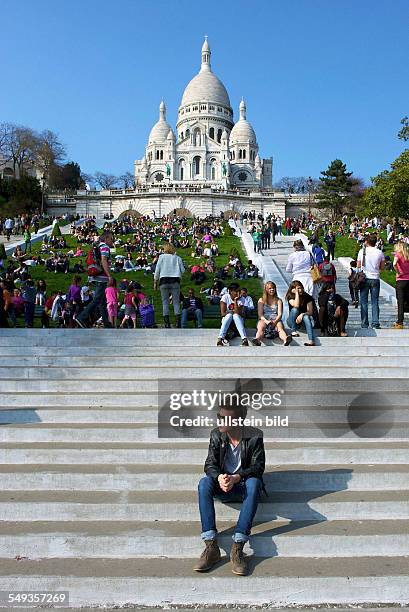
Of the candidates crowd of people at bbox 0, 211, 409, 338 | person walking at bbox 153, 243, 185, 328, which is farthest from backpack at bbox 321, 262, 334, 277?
person walking at bbox 153, 243, 185, 328

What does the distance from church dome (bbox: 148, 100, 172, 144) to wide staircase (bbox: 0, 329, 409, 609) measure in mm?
105074

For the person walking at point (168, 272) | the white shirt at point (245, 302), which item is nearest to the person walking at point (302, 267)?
the white shirt at point (245, 302)

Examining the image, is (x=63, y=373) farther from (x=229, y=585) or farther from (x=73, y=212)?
(x=73, y=212)

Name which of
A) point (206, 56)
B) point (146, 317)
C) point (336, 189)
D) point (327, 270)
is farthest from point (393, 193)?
point (206, 56)

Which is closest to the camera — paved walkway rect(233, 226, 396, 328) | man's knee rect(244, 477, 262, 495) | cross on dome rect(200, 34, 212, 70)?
man's knee rect(244, 477, 262, 495)

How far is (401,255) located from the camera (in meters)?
8.78

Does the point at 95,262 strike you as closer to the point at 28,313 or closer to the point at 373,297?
the point at 28,313

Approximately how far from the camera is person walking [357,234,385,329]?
9.08 metres

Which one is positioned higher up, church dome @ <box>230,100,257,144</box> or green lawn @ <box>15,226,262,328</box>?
church dome @ <box>230,100,257,144</box>

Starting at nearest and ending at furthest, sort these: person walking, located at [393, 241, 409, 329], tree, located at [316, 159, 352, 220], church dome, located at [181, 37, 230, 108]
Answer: person walking, located at [393, 241, 409, 329] → tree, located at [316, 159, 352, 220] → church dome, located at [181, 37, 230, 108]

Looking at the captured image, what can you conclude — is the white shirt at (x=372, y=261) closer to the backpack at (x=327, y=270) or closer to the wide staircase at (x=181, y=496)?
the backpack at (x=327, y=270)

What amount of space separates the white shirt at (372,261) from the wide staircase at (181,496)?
267 cm

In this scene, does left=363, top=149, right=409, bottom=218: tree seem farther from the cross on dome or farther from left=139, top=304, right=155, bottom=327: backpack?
the cross on dome

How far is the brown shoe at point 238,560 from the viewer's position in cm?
365
